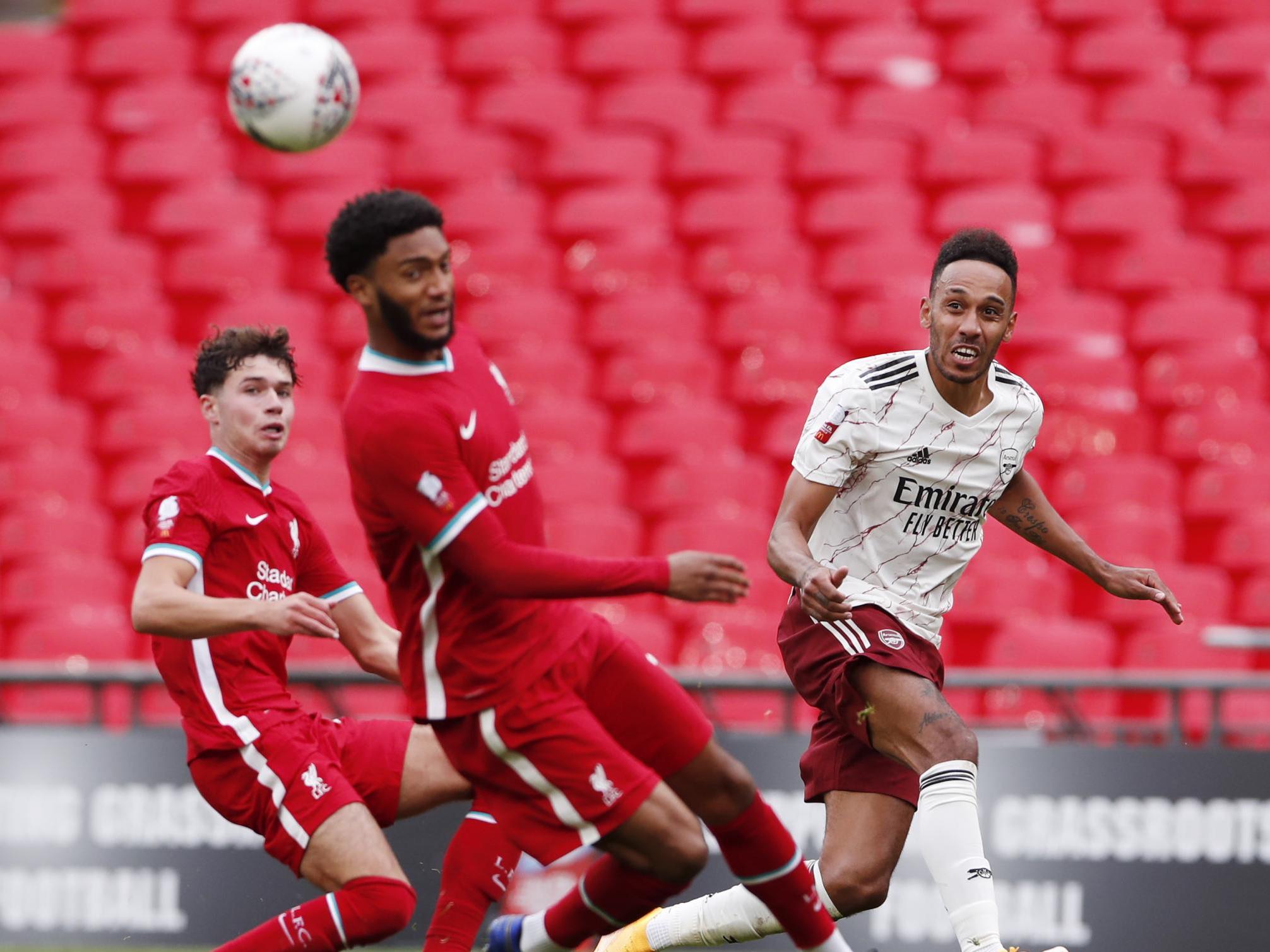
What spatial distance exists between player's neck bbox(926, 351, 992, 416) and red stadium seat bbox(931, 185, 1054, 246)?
703 cm

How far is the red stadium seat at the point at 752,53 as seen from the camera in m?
14.1

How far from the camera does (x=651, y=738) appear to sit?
4.55 m

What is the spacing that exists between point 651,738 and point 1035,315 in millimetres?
7675

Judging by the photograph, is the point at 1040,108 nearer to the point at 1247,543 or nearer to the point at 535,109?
the point at 535,109

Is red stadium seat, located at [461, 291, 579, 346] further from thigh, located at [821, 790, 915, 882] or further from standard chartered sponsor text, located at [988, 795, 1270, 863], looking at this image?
thigh, located at [821, 790, 915, 882]

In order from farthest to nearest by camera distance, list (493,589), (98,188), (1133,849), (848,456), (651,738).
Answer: (98,188) < (1133,849) < (848,456) < (651,738) < (493,589)

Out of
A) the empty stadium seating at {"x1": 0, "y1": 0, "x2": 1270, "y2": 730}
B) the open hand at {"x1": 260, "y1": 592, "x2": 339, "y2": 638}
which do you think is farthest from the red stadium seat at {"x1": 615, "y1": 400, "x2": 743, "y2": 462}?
the open hand at {"x1": 260, "y1": 592, "x2": 339, "y2": 638}

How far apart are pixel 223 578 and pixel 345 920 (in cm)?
107

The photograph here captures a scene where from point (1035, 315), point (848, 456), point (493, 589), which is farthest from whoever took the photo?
point (1035, 315)

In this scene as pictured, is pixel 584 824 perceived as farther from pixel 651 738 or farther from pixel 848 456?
pixel 848 456

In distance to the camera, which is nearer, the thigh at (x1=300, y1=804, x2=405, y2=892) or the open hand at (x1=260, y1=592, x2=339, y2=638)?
the open hand at (x1=260, y1=592, x2=339, y2=638)

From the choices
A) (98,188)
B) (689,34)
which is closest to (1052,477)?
(689,34)

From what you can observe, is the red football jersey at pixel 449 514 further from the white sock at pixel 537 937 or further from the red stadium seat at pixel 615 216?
the red stadium seat at pixel 615 216

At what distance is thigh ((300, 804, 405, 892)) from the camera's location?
4.99 m
